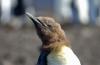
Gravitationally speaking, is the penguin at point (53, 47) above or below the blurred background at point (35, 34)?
above

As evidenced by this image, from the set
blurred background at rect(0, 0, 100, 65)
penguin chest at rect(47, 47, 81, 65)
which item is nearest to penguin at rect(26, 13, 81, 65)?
penguin chest at rect(47, 47, 81, 65)

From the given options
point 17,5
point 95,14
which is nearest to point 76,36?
point 95,14

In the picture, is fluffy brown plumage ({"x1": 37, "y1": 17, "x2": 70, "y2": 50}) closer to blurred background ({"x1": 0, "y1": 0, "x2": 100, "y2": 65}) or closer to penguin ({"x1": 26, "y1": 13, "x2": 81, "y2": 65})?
penguin ({"x1": 26, "y1": 13, "x2": 81, "y2": 65})

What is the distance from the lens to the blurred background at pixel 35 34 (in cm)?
1036

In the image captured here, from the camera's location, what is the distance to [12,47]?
11398 mm

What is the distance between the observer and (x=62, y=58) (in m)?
2.16

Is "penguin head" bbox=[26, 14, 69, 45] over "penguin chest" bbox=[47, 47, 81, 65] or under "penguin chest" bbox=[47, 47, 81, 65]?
over

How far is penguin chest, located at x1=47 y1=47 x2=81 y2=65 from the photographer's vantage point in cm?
213

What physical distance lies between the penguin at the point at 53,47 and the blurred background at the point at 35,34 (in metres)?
2.49

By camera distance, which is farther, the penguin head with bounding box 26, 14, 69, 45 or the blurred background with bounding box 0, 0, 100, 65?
the blurred background with bounding box 0, 0, 100, 65

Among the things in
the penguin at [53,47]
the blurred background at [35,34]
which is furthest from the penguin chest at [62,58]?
the blurred background at [35,34]

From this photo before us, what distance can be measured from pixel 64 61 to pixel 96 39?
34.8ft

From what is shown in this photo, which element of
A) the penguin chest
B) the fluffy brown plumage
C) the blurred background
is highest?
the fluffy brown plumage

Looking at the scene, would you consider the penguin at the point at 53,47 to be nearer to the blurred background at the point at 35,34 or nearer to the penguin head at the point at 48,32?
the penguin head at the point at 48,32
